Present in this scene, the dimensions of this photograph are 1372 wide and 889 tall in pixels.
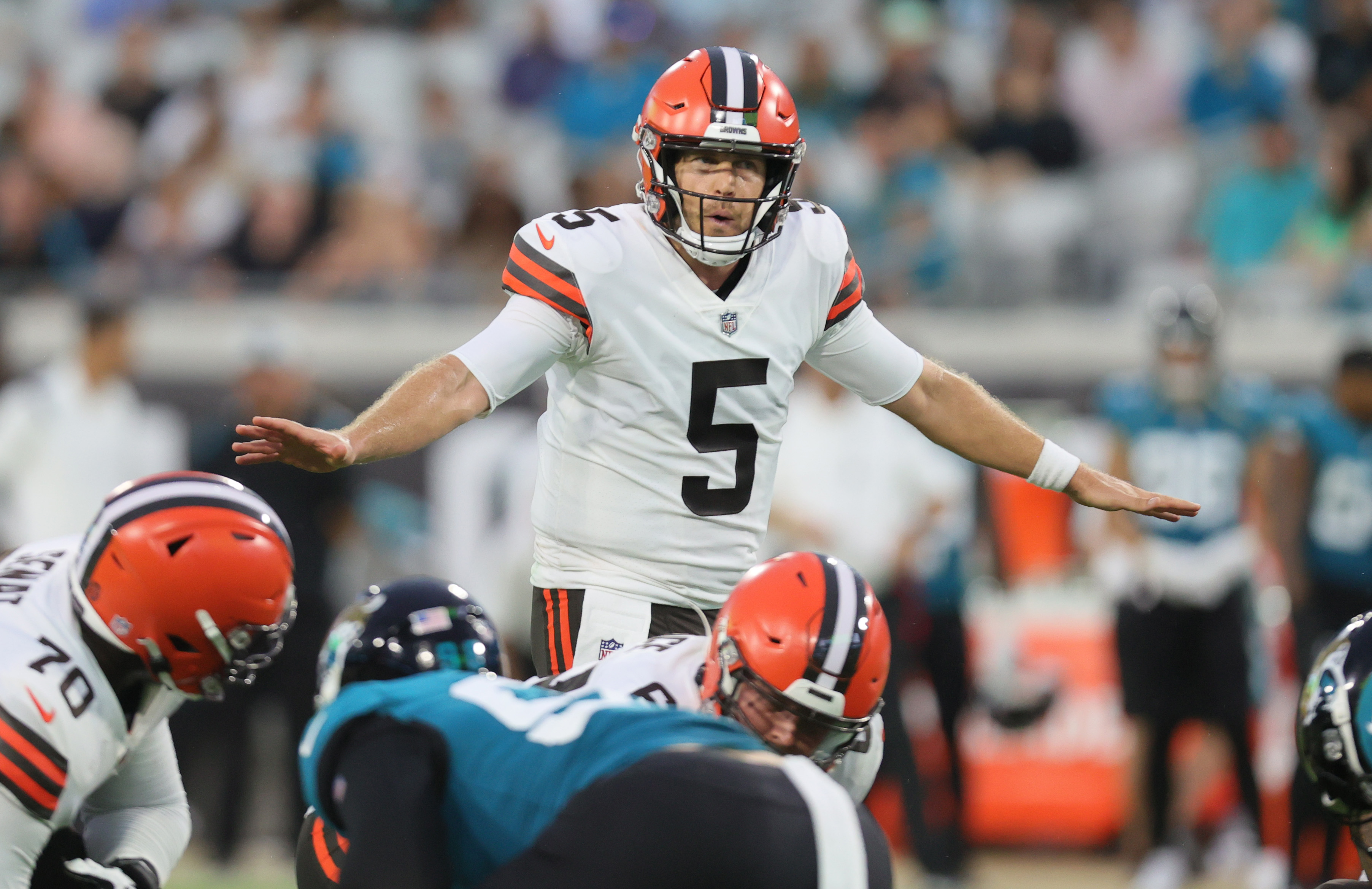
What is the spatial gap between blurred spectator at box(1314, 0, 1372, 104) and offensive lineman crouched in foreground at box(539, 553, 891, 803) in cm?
903

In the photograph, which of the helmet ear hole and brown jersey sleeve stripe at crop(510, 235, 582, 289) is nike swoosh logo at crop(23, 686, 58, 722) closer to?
the helmet ear hole

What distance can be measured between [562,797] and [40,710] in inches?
49.4

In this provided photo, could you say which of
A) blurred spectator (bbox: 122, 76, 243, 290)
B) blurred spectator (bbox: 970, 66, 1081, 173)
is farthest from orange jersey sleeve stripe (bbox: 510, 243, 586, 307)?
blurred spectator (bbox: 970, 66, 1081, 173)

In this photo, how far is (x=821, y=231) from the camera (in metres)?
4.59

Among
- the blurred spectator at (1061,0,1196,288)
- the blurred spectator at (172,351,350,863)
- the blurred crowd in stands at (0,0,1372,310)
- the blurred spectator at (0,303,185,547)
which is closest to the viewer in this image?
the blurred spectator at (172,351,350,863)

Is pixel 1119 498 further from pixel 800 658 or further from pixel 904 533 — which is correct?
pixel 904 533

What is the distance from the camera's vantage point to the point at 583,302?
4.29m

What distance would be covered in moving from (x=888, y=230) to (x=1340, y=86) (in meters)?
3.32

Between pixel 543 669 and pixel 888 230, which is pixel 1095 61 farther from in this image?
pixel 543 669

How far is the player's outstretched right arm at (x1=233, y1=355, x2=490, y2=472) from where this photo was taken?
3.61 m

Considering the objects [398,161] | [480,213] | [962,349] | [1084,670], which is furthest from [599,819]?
[398,161]

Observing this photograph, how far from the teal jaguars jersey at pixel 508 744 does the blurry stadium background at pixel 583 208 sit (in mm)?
5497

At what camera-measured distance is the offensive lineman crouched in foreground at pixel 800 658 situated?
323 centimetres

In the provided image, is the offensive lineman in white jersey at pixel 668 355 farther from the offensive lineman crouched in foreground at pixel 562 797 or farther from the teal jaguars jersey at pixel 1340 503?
the teal jaguars jersey at pixel 1340 503
